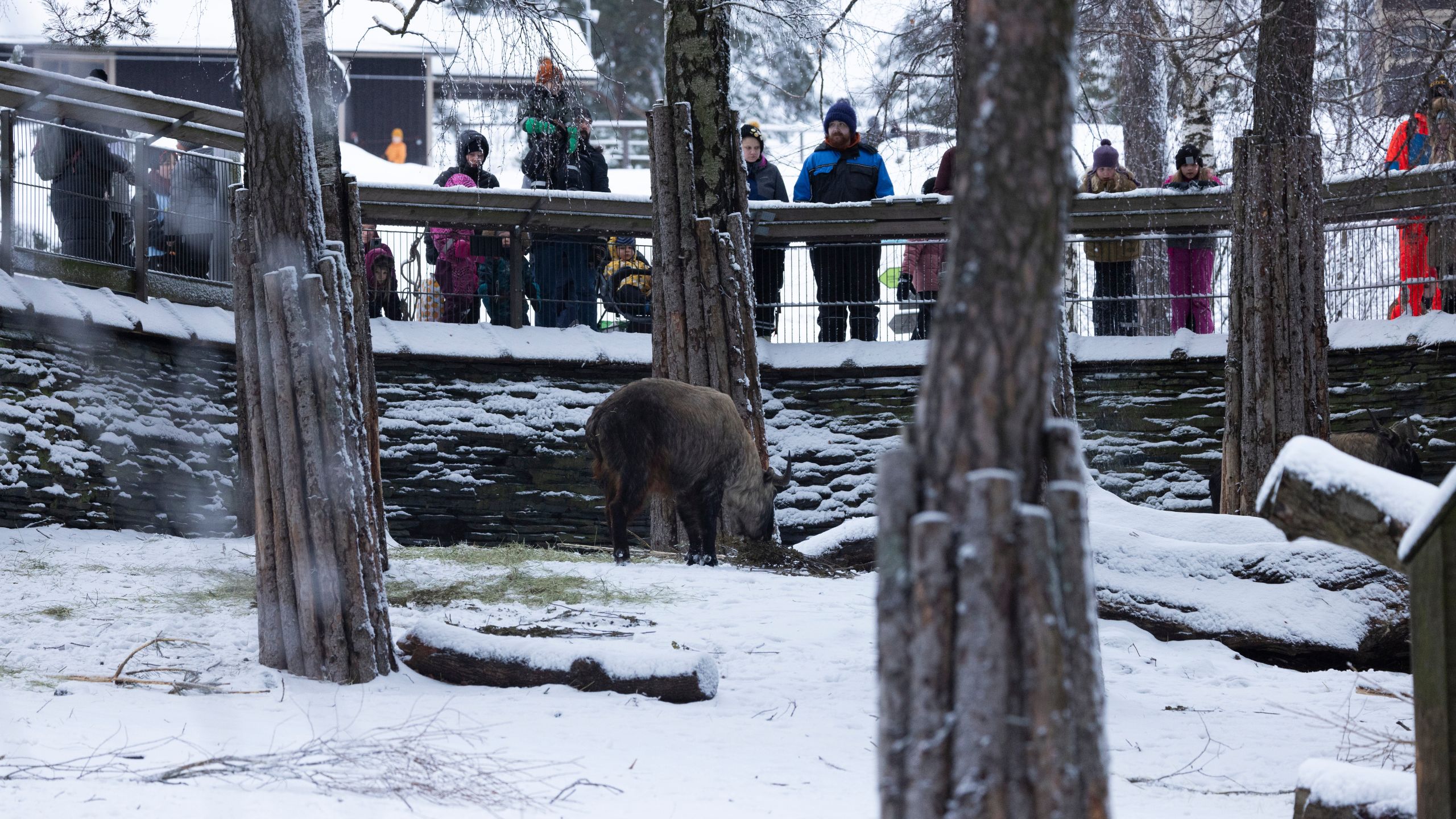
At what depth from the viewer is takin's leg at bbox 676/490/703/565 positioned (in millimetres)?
8883

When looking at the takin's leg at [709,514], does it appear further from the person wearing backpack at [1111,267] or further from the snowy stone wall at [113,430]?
the person wearing backpack at [1111,267]

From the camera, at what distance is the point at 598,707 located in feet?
16.7

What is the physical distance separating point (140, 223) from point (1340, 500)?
9891 mm

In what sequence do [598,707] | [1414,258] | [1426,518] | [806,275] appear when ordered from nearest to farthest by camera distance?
[1426,518] < [598,707] < [1414,258] < [806,275]

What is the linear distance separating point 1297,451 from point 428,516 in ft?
32.0

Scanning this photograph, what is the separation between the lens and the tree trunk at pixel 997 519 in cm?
209

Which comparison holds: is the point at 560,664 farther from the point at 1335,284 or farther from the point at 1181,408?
the point at 1335,284

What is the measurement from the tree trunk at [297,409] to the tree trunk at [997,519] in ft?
11.9

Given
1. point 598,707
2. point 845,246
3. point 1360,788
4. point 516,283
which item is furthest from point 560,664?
point 845,246

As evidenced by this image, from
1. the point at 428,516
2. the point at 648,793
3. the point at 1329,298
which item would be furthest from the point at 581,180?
the point at 648,793

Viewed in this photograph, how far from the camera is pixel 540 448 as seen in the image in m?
12.1

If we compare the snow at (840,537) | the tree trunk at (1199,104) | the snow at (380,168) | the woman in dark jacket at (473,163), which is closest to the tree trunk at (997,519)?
the snow at (840,537)

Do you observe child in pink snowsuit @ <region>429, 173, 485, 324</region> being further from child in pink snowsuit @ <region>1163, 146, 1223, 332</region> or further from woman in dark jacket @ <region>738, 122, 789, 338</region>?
child in pink snowsuit @ <region>1163, 146, 1223, 332</region>

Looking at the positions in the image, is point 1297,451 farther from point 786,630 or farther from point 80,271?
point 80,271
